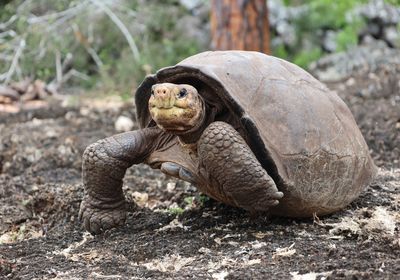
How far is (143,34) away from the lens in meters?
9.59

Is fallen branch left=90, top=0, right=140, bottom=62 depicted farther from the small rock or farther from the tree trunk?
the small rock

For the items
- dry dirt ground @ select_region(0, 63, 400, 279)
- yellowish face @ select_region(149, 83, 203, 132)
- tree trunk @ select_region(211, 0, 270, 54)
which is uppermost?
tree trunk @ select_region(211, 0, 270, 54)

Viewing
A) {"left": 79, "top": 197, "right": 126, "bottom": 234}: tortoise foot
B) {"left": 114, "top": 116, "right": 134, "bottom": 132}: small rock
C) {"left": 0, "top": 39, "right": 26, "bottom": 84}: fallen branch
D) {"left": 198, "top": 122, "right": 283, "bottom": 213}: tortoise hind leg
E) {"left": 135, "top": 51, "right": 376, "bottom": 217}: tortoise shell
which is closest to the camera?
{"left": 198, "top": 122, "right": 283, "bottom": 213}: tortoise hind leg

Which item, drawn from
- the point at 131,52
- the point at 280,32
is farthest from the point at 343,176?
the point at 280,32

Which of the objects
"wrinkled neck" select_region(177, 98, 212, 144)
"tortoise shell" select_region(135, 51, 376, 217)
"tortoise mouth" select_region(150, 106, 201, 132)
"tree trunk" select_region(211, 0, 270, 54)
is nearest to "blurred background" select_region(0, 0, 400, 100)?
"tree trunk" select_region(211, 0, 270, 54)

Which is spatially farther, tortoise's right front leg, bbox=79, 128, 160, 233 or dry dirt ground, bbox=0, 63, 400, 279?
tortoise's right front leg, bbox=79, 128, 160, 233

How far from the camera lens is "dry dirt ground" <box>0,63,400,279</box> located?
2240 mm

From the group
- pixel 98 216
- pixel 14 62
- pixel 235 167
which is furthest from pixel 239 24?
pixel 235 167

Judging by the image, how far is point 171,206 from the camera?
3328 mm

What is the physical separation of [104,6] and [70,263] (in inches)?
277

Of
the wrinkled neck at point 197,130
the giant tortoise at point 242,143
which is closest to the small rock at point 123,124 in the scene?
the giant tortoise at point 242,143

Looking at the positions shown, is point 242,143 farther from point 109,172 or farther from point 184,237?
point 109,172

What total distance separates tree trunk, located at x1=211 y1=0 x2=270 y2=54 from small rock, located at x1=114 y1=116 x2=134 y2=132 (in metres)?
1.87

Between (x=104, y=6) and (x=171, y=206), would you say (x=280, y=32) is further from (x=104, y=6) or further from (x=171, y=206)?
(x=171, y=206)
